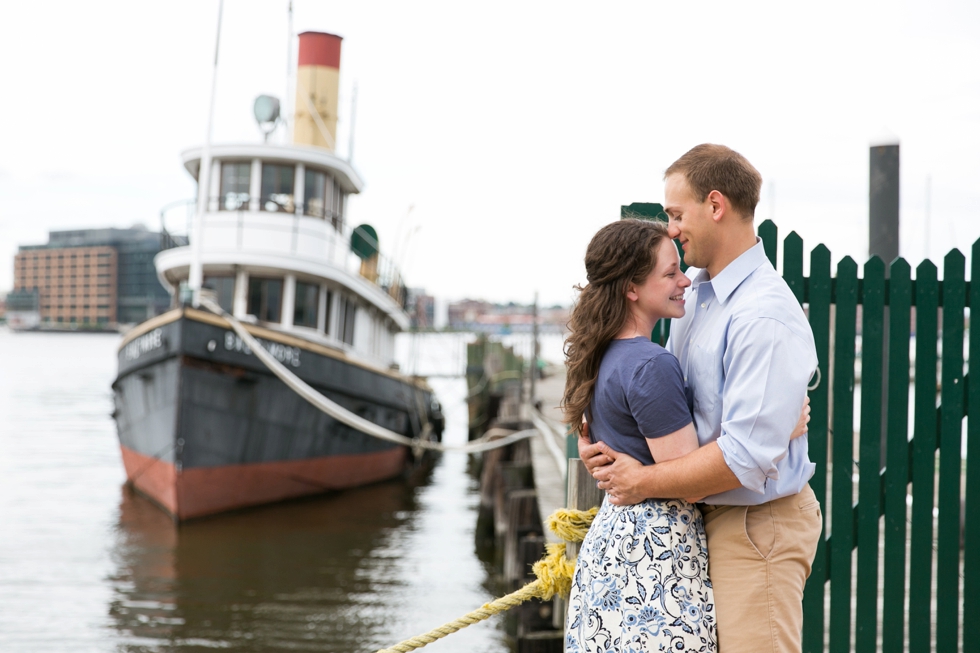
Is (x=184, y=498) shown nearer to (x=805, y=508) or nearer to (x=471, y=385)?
(x=805, y=508)

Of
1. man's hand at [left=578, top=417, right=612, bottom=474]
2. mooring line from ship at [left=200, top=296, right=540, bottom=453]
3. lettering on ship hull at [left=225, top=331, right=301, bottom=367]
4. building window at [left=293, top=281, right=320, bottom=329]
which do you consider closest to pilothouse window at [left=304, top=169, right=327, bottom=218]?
building window at [left=293, top=281, right=320, bottom=329]

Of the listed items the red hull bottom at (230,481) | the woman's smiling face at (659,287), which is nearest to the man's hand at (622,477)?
the woman's smiling face at (659,287)

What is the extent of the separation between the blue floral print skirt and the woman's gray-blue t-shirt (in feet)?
0.55

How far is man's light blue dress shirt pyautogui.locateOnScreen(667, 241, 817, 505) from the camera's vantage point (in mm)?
1868

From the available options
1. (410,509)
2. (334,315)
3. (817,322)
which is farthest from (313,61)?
(817,322)

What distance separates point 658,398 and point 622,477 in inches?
9.3

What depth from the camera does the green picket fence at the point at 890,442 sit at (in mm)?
3162

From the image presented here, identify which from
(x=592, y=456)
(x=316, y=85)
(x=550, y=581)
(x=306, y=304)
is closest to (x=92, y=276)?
(x=316, y=85)

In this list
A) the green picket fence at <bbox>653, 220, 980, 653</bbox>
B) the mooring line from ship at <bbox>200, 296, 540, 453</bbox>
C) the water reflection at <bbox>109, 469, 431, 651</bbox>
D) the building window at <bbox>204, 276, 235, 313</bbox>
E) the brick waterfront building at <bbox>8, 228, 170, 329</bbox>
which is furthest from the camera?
the brick waterfront building at <bbox>8, 228, 170, 329</bbox>

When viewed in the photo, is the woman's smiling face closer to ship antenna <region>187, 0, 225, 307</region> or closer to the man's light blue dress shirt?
the man's light blue dress shirt

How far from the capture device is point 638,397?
1.94 meters

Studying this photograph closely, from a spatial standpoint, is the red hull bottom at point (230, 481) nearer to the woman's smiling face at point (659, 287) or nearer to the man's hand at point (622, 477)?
the man's hand at point (622, 477)

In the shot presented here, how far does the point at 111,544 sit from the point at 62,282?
329 feet

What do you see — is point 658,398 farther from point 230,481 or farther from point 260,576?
point 230,481
